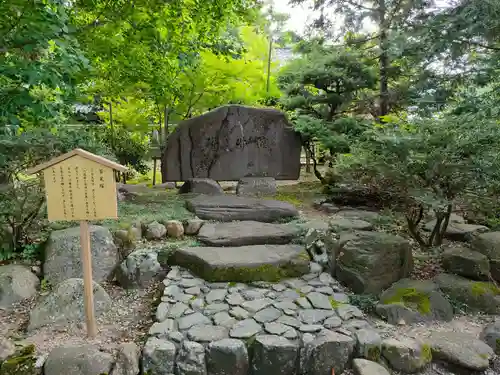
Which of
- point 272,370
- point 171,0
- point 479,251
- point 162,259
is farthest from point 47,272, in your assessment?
point 479,251

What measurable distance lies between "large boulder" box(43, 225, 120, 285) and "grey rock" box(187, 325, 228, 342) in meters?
1.71

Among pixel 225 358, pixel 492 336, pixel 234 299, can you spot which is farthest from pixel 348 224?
pixel 225 358

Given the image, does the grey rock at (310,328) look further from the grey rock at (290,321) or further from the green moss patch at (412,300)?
the green moss patch at (412,300)

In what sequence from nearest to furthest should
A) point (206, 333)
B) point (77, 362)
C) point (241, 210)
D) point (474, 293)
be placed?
point (77, 362) < point (206, 333) < point (474, 293) < point (241, 210)

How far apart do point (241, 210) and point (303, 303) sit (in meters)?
2.47

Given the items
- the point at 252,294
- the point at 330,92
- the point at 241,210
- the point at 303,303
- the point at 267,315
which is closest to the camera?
the point at 267,315

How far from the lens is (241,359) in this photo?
3059 millimetres

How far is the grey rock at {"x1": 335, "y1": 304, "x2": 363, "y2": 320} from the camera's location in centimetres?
355

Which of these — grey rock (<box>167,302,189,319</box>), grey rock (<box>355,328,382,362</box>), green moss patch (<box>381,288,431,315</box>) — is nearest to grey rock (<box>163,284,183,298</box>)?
grey rock (<box>167,302,189,319</box>)

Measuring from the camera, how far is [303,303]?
373 centimetres

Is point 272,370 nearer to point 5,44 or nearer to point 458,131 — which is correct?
point 458,131

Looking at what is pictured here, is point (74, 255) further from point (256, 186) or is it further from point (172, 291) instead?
point (256, 186)

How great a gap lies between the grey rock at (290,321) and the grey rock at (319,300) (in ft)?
1.19

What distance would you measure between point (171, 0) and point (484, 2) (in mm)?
3894
